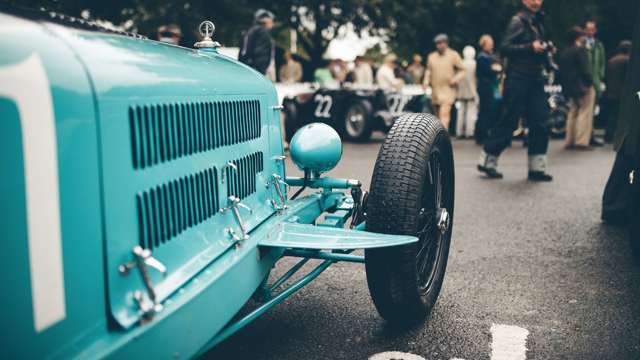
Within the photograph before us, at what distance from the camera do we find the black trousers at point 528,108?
6512mm

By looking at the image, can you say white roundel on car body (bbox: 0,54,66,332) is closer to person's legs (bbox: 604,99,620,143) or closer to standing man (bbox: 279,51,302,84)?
person's legs (bbox: 604,99,620,143)

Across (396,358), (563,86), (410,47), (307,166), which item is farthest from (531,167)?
(410,47)

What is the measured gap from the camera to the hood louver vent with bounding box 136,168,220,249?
172cm

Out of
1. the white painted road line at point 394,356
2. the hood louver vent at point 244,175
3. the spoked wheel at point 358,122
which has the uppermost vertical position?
the hood louver vent at point 244,175

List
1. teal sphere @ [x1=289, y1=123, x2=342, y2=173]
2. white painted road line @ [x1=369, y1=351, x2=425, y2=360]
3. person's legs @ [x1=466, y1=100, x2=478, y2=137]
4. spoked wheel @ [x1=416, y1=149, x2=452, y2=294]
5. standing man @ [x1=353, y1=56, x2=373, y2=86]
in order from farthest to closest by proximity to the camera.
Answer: standing man @ [x1=353, y1=56, x2=373, y2=86] → person's legs @ [x1=466, y1=100, x2=478, y2=137] → teal sphere @ [x1=289, y1=123, x2=342, y2=173] → spoked wheel @ [x1=416, y1=149, x2=452, y2=294] → white painted road line @ [x1=369, y1=351, x2=425, y2=360]

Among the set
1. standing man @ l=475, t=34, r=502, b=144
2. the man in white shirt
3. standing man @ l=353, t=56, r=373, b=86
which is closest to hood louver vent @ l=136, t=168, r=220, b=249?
standing man @ l=475, t=34, r=502, b=144

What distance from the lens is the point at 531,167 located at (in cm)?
698

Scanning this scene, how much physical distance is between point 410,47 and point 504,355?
23.6m

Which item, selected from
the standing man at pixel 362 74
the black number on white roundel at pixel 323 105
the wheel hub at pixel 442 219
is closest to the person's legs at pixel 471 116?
the black number on white roundel at pixel 323 105

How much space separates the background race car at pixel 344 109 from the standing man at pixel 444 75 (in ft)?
2.76

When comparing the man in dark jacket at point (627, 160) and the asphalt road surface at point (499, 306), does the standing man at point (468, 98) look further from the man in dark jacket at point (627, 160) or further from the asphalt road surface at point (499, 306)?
the asphalt road surface at point (499, 306)

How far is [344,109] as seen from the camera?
460 inches

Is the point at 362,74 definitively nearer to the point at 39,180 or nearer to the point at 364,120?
the point at 364,120

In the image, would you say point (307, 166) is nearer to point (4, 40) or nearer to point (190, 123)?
point (190, 123)
